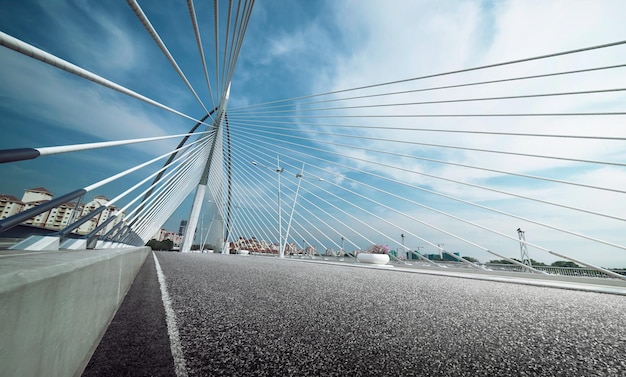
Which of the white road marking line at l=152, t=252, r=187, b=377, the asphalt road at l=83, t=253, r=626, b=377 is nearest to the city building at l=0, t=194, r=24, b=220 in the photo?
the asphalt road at l=83, t=253, r=626, b=377

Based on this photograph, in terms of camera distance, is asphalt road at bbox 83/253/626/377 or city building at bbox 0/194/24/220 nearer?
asphalt road at bbox 83/253/626/377

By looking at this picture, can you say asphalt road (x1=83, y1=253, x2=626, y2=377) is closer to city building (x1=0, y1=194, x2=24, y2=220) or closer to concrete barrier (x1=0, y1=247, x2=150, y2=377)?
concrete barrier (x1=0, y1=247, x2=150, y2=377)

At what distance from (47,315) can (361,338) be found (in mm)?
971

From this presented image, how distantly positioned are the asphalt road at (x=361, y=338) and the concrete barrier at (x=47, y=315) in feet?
0.53

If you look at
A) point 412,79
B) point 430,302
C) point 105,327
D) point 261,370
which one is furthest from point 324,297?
point 412,79

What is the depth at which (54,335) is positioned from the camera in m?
0.60

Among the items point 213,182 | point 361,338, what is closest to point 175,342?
point 361,338

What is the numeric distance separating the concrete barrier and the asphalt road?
0.16 meters

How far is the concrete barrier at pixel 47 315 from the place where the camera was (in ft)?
1.37

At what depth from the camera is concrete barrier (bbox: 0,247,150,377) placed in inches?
16.4

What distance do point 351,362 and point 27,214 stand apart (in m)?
2.49

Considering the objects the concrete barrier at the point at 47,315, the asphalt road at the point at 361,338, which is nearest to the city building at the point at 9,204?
the asphalt road at the point at 361,338

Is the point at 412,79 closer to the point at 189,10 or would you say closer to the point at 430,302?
the point at 189,10

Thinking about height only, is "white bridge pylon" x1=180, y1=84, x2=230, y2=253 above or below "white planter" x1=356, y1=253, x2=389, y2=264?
above
